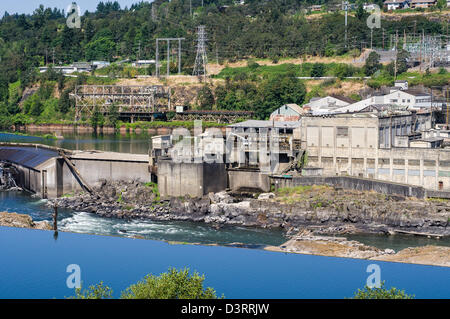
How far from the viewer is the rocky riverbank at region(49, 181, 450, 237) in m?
22.0

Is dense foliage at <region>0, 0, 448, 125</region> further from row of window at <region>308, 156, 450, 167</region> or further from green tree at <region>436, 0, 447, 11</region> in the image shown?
row of window at <region>308, 156, 450, 167</region>

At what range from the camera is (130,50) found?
225ft

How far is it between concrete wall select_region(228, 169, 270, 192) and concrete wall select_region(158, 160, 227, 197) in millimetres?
1276

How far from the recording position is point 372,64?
164ft

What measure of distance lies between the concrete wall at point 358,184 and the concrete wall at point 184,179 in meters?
2.65

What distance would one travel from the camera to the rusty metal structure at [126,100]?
176ft

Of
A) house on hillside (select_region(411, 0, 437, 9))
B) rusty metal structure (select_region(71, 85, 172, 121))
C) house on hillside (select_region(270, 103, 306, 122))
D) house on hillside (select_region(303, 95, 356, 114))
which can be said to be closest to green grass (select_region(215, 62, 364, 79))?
rusty metal structure (select_region(71, 85, 172, 121))

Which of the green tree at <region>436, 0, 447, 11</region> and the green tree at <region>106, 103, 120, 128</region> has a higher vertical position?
the green tree at <region>436, 0, 447, 11</region>

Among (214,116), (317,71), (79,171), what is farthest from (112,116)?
(79,171)

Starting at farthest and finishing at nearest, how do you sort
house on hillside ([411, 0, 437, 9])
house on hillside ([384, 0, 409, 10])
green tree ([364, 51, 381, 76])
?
house on hillside ([384, 0, 409, 10]) → house on hillside ([411, 0, 437, 9]) → green tree ([364, 51, 381, 76])

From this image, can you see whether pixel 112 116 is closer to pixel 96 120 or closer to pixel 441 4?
pixel 96 120

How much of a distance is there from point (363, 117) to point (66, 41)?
50628mm

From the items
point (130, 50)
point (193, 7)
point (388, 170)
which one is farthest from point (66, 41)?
point (388, 170)
